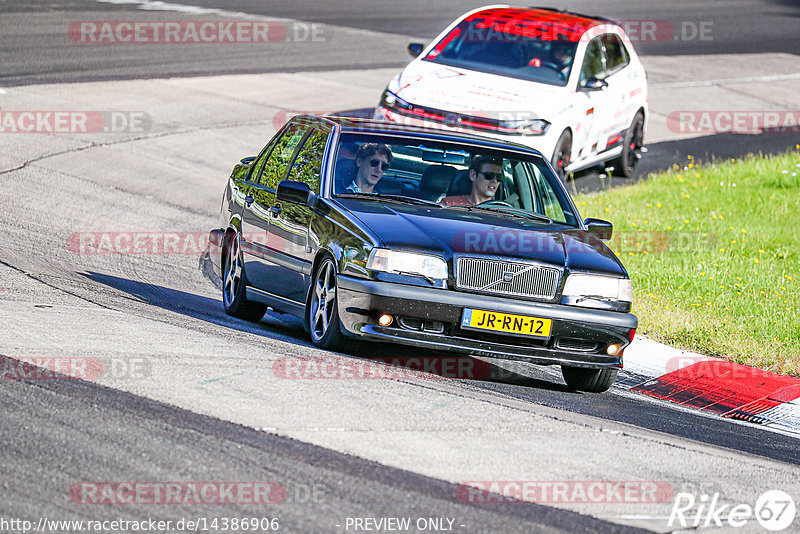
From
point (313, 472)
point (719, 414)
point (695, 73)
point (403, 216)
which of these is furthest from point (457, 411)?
point (695, 73)

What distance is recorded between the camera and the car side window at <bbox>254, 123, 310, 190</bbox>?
9.48 meters

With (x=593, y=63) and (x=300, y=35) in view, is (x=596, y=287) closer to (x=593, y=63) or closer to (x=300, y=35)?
(x=593, y=63)

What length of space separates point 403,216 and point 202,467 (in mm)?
3268

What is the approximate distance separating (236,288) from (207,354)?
2474mm

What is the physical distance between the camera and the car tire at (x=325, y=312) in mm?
7867

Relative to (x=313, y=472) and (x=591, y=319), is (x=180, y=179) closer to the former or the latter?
(x=591, y=319)

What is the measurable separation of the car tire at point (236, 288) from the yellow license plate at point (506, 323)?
2415 mm

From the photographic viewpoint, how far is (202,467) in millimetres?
5246

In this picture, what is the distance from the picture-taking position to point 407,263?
766 cm

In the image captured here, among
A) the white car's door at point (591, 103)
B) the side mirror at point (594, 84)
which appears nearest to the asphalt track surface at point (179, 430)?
the white car's door at point (591, 103)

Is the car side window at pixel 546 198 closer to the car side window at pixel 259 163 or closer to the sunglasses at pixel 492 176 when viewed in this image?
the sunglasses at pixel 492 176

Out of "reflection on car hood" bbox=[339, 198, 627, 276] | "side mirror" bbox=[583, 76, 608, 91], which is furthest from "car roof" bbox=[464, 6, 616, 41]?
"reflection on car hood" bbox=[339, 198, 627, 276]

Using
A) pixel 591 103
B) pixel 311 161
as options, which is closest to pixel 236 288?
pixel 311 161

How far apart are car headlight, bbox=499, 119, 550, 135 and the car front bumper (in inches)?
245
